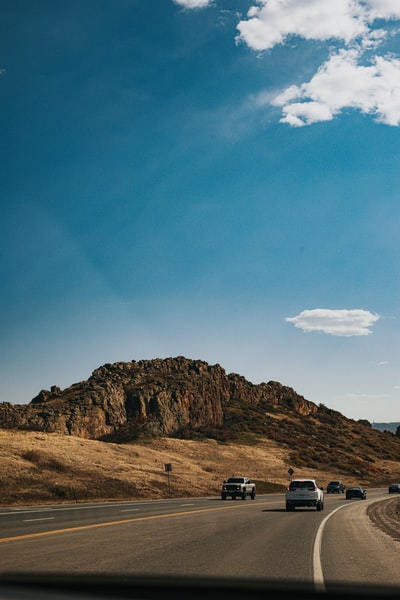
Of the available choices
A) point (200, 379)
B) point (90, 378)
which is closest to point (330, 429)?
point (200, 379)

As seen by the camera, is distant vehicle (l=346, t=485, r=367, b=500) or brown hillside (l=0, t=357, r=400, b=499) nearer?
distant vehicle (l=346, t=485, r=367, b=500)

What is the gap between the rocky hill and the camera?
3883 inches

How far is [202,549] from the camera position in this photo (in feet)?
48.4

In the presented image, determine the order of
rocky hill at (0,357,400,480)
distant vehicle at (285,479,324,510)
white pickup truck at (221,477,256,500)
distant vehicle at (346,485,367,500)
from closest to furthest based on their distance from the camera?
1. distant vehicle at (285,479,324,510)
2. white pickup truck at (221,477,256,500)
3. distant vehicle at (346,485,367,500)
4. rocky hill at (0,357,400,480)

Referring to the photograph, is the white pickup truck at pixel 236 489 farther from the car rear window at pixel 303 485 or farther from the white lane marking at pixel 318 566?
the white lane marking at pixel 318 566

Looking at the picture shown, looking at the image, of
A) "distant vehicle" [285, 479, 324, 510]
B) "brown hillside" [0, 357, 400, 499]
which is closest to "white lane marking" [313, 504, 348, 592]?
"distant vehicle" [285, 479, 324, 510]

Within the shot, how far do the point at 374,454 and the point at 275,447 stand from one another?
29.3 m

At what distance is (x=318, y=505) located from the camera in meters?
35.0

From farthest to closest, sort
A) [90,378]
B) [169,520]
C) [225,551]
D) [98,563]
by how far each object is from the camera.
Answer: [90,378] < [169,520] < [225,551] < [98,563]

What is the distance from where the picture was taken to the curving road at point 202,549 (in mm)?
11125

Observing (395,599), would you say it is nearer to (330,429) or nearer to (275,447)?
(275,447)

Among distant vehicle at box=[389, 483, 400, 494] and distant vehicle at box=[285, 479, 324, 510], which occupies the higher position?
distant vehicle at box=[285, 479, 324, 510]

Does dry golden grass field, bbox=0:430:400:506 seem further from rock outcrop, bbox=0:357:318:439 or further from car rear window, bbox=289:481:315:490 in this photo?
car rear window, bbox=289:481:315:490

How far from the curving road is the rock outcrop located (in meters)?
66.1
